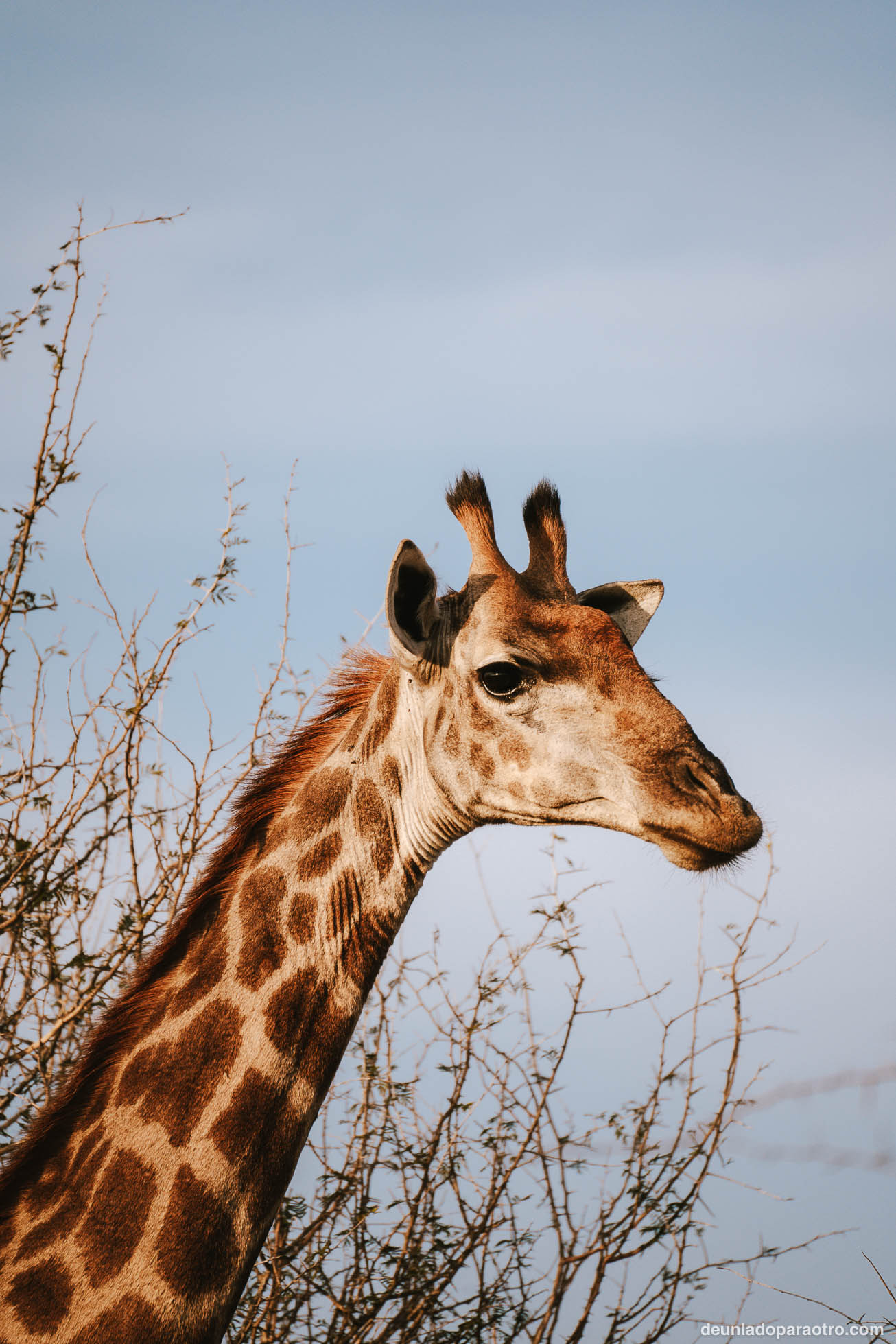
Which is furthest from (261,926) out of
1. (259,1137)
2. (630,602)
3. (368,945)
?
(630,602)

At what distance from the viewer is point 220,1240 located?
3.45m

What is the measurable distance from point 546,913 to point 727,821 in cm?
253

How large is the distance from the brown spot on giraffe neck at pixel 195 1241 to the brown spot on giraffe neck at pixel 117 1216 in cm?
9

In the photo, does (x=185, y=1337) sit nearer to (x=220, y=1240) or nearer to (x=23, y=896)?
(x=220, y=1240)

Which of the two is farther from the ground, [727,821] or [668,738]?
[668,738]

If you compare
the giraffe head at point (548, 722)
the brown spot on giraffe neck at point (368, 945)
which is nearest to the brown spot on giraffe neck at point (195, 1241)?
the brown spot on giraffe neck at point (368, 945)

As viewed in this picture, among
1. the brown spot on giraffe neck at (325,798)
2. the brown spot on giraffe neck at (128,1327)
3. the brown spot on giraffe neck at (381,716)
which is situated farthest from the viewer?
the brown spot on giraffe neck at (381,716)

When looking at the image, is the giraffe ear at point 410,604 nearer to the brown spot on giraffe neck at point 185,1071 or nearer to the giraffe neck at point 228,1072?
the giraffe neck at point 228,1072

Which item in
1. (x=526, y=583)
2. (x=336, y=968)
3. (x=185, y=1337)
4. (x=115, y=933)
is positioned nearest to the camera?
(x=185, y=1337)

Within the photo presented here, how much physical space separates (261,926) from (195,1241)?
104 cm

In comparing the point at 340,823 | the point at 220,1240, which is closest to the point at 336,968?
the point at 340,823

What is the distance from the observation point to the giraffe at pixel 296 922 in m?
3.45

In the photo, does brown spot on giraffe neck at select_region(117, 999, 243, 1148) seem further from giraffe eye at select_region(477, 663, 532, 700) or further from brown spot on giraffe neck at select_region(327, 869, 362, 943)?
giraffe eye at select_region(477, 663, 532, 700)

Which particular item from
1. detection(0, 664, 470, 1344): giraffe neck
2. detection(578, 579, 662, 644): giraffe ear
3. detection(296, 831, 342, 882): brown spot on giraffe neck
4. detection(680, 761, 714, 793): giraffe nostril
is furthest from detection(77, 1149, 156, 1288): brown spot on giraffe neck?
detection(578, 579, 662, 644): giraffe ear
